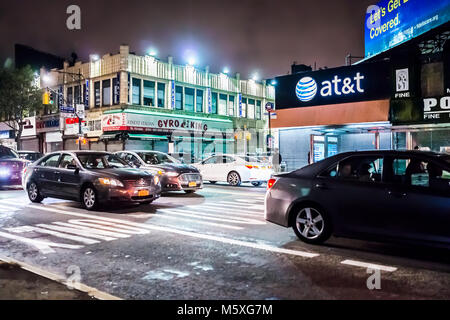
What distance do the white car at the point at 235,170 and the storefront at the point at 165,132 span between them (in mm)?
13262

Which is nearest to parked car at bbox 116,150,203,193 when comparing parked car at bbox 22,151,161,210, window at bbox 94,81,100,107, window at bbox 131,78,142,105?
parked car at bbox 22,151,161,210

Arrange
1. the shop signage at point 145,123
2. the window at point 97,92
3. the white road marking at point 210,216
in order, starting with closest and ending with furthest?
1. the white road marking at point 210,216
2. the shop signage at point 145,123
3. the window at point 97,92

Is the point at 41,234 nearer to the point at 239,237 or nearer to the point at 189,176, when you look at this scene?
the point at 239,237

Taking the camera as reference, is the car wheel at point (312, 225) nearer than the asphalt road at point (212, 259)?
No

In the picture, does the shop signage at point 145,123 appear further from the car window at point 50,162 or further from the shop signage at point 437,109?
the shop signage at point 437,109

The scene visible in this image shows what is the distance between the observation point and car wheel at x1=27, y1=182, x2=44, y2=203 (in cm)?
1218

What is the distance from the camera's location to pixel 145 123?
1304 inches

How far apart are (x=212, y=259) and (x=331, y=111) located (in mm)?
16439

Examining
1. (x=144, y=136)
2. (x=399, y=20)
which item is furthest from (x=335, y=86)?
(x=144, y=136)

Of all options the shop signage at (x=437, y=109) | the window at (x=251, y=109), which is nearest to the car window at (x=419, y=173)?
the shop signage at (x=437, y=109)

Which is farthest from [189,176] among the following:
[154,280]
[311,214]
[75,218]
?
[154,280]

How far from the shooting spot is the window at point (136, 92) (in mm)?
33781

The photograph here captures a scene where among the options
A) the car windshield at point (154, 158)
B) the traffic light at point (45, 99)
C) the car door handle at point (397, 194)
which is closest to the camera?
the car door handle at point (397, 194)

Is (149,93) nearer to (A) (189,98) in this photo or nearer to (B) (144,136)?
(B) (144,136)
